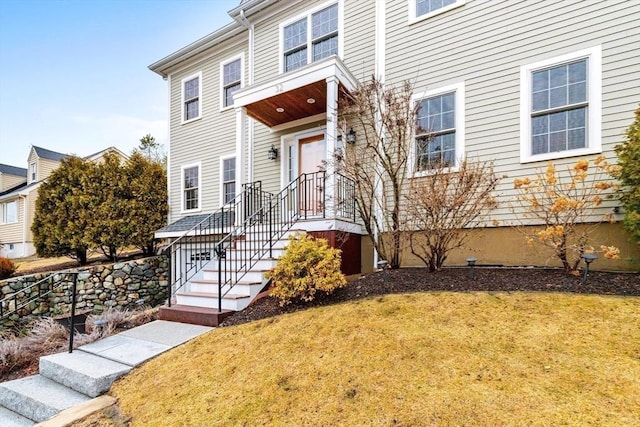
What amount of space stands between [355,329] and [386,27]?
6.60 meters

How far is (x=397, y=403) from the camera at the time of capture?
2.44m

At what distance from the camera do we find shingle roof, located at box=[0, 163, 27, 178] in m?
24.4

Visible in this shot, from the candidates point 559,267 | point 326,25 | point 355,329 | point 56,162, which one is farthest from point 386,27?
point 56,162

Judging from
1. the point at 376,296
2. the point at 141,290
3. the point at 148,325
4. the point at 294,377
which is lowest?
the point at 141,290

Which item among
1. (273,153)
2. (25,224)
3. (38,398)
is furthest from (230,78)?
(25,224)

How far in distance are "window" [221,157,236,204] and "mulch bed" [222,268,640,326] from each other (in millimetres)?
5263

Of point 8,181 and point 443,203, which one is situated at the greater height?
point 8,181

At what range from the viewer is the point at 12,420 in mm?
3398

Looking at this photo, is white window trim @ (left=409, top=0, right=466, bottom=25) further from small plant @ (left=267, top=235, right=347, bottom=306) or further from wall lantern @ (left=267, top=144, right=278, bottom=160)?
small plant @ (left=267, top=235, right=347, bottom=306)

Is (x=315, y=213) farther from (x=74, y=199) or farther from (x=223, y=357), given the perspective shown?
(x=74, y=199)

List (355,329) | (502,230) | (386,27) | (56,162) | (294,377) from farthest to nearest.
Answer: (56,162)
(386,27)
(502,230)
(355,329)
(294,377)

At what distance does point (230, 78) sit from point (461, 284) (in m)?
8.83

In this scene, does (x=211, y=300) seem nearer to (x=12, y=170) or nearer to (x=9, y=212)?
(x=9, y=212)

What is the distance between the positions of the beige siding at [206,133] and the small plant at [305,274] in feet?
19.3
